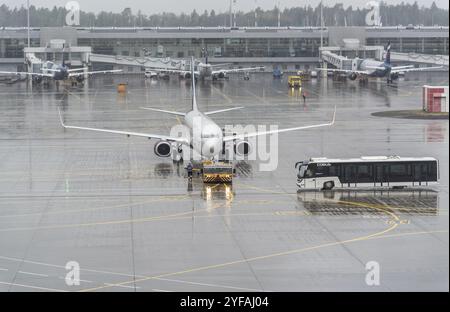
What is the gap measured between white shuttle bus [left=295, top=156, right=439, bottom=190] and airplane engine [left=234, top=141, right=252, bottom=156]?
647 inches

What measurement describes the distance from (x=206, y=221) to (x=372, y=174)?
16.1m

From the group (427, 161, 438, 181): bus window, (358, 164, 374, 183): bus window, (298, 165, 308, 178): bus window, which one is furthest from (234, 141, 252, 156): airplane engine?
(427, 161, 438, 181): bus window

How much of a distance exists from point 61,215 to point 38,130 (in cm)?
5366

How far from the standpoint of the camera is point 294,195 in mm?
67812

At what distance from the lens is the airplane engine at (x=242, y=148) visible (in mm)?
85181

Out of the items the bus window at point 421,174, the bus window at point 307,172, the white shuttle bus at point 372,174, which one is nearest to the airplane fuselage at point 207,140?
the bus window at point 307,172

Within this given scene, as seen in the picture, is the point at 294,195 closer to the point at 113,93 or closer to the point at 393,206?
the point at 393,206

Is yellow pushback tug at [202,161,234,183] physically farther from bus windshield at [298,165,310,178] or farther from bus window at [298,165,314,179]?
bus window at [298,165,314,179]

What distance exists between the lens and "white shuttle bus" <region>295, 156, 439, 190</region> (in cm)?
6894

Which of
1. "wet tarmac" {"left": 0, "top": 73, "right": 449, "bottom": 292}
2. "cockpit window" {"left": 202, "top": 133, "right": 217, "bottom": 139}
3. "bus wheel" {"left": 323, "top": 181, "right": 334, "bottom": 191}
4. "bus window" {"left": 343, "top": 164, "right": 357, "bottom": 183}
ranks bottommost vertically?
"wet tarmac" {"left": 0, "top": 73, "right": 449, "bottom": 292}

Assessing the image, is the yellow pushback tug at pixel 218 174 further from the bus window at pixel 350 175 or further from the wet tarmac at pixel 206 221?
the bus window at pixel 350 175

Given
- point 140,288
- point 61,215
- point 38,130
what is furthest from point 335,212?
point 38,130

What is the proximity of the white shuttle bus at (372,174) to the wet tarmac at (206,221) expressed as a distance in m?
1.31

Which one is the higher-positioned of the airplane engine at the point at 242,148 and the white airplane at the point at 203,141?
the white airplane at the point at 203,141
